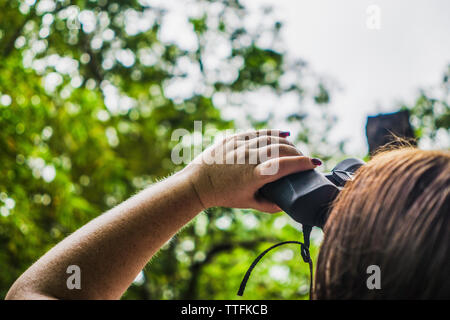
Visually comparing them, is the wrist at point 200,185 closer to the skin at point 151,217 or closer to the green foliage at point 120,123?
the skin at point 151,217

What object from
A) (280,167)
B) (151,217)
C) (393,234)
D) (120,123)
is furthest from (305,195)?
(120,123)

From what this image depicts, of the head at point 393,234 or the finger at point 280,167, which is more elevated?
the finger at point 280,167

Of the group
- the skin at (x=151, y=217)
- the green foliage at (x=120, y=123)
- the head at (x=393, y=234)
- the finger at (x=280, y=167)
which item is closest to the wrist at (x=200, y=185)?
the skin at (x=151, y=217)

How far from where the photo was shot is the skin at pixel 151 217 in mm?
633

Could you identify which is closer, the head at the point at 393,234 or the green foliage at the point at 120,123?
the head at the point at 393,234

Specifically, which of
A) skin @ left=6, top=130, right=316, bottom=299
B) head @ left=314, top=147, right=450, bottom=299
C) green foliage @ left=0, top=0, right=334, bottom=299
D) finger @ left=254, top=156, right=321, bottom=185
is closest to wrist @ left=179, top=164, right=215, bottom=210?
skin @ left=6, top=130, right=316, bottom=299

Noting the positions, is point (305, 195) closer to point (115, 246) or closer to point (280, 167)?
point (280, 167)

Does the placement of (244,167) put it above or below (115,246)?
above

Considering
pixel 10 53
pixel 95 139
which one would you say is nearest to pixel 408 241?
pixel 10 53

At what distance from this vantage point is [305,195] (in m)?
0.66

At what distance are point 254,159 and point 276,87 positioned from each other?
15.3ft

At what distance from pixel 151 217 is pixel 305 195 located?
29cm

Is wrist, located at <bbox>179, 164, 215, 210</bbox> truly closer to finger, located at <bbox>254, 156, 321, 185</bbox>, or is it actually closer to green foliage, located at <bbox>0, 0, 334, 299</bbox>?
finger, located at <bbox>254, 156, 321, 185</bbox>

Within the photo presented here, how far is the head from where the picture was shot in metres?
0.51
